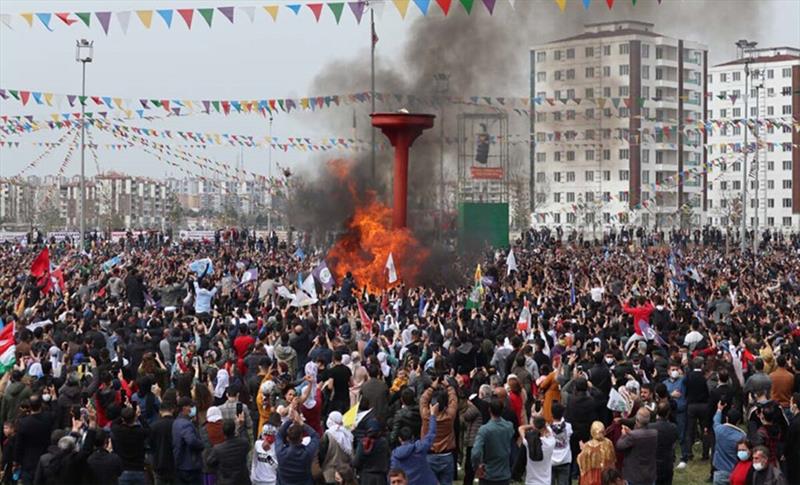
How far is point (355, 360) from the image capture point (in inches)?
531

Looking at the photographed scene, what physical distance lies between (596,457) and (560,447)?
3.54 feet

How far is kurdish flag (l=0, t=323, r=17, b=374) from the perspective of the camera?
1367 centimetres

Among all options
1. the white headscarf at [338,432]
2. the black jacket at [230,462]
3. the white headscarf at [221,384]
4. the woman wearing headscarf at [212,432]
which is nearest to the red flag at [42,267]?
the white headscarf at [221,384]

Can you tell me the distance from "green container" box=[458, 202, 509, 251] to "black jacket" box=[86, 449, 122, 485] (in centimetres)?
4178

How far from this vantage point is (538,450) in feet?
34.2

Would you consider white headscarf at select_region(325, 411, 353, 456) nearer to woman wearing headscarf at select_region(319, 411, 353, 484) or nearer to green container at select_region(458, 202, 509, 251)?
woman wearing headscarf at select_region(319, 411, 353, 484)

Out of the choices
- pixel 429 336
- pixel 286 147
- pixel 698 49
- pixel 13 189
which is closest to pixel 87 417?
pixel 429 336

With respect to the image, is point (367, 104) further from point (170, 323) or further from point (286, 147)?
point (170, 323)

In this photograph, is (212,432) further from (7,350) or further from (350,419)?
(7,350)

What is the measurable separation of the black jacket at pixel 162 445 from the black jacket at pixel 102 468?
1237 mm

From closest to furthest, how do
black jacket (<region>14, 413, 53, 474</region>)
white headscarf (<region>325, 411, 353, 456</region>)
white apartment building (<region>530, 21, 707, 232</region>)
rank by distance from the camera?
1. white headscarf (<region>325, 411, 353, 456</region>)
2. black jacket (<region>14, 413, 53, 474</region>)
3. white apartment building (<region>530, 21, 707, 232</region>)

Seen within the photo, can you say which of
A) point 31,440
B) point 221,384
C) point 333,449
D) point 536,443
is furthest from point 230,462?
point 221,384

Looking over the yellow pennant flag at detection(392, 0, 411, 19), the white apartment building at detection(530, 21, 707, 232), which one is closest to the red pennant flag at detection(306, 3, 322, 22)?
the yellow pennant flag at detection(392, 0, 411, 19)

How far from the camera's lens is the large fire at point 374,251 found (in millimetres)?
35312
